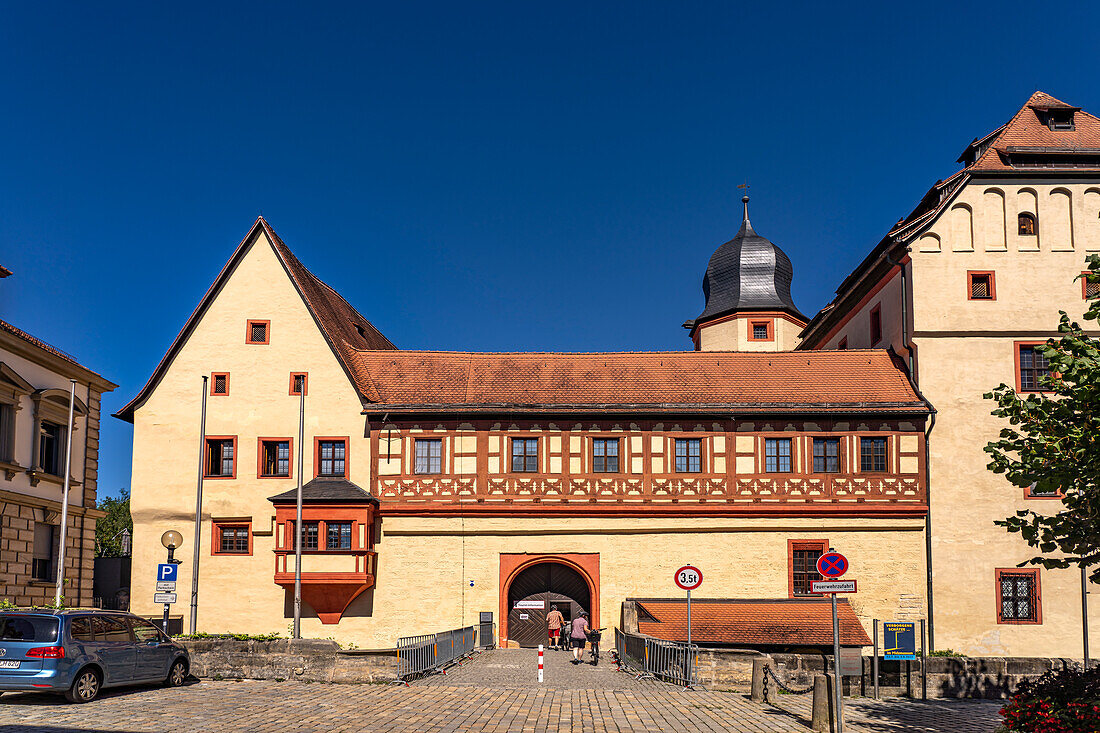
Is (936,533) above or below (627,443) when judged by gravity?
below

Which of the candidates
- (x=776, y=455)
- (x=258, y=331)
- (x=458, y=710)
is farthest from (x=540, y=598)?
(x=458, y=710)

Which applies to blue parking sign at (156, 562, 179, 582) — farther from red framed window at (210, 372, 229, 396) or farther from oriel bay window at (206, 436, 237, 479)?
red framed window at (210, 372, 229, 396)

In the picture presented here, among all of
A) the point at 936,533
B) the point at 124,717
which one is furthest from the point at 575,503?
the point at 124,717

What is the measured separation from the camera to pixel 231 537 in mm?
34531

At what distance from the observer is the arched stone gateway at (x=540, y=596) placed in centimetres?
3403

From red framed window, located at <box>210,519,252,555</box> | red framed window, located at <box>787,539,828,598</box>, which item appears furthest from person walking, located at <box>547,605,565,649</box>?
red framed window, located at <box>210,519,252,555</box>

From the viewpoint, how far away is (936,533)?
3359cm

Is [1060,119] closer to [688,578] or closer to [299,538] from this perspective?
[688,578]

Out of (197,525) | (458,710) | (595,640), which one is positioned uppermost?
(197,525)

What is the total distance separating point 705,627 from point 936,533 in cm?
793

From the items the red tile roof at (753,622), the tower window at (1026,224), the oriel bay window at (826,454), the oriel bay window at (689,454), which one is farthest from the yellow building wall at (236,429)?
the tower window at (1026,224)

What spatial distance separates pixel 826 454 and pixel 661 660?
1252cm

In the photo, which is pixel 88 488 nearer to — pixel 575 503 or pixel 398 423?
pixel 398 423

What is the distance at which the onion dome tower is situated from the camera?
2202 inches
